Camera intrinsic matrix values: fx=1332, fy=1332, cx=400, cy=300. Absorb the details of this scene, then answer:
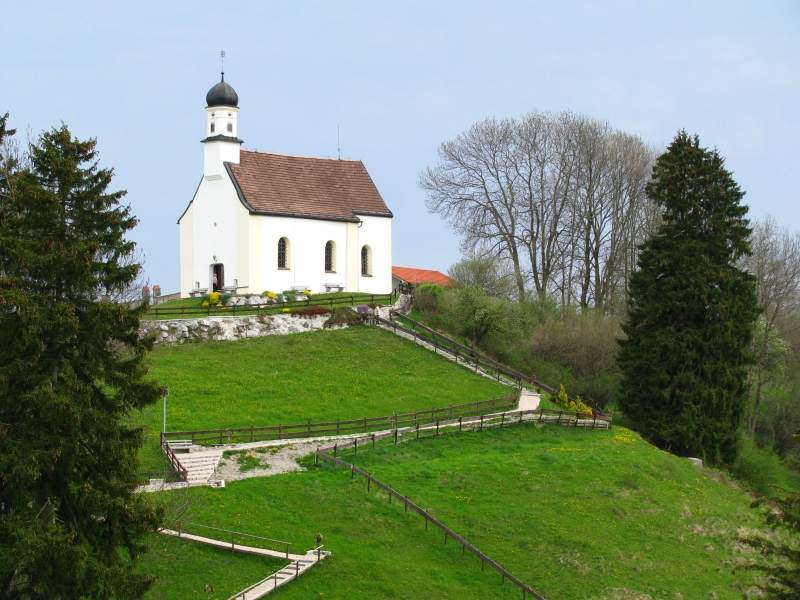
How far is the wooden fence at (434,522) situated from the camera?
32688 millimetres

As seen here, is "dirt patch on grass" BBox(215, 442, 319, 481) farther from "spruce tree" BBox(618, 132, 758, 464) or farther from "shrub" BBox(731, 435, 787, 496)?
"shrub" BBox(731, 435, 787, 496)

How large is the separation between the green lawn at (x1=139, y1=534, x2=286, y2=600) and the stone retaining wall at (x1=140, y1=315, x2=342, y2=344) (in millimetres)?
21018

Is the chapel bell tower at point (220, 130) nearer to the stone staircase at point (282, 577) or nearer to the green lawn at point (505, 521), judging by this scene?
the green lawn at point (505, 521)

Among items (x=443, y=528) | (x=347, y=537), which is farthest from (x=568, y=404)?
(x=347, y=537)

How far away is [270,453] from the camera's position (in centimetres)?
3994

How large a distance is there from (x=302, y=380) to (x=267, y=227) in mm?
12907

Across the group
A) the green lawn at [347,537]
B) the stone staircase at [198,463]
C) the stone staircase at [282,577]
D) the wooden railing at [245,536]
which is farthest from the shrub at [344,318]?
the stone staircase at [282,577]

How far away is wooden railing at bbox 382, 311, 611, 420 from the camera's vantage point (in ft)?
180

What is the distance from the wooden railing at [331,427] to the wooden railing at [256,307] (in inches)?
467

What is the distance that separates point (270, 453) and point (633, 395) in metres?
16.5

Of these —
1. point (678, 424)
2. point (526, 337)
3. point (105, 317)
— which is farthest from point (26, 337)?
point (526, 337)

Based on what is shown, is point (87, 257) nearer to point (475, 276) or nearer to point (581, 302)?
point (475, 276)

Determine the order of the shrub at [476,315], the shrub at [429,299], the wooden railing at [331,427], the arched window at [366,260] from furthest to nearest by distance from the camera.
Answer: the arched window at [366,260] → the shrub at [429,299] → the shrub at [476,315] → the wooden railing at [331,427]

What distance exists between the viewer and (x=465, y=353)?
186ft
